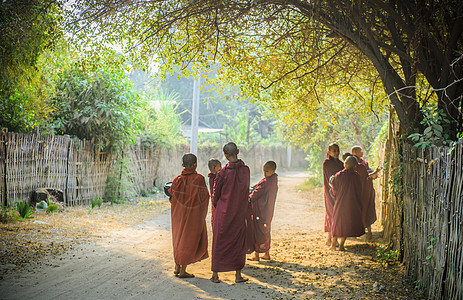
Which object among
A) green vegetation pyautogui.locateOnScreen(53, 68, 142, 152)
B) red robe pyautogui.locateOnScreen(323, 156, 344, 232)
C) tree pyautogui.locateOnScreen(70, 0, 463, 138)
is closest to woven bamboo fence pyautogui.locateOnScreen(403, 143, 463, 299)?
tree pyautogui.locateOnScreen(70, 0, 463, 138)

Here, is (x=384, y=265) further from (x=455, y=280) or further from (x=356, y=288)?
(x=455, y=280)

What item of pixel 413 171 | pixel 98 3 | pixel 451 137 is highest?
pixel 98 3

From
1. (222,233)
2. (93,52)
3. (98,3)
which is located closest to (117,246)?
(222,233)

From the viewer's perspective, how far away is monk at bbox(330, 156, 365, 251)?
746 centimetres

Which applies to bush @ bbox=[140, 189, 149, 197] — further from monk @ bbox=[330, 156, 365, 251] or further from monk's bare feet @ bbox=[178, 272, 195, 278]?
monk's bare feet @ bbox=[178, 272, 195, 278]

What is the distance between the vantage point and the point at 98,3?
20.8 feet

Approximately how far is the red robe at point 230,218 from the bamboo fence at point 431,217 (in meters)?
2.14

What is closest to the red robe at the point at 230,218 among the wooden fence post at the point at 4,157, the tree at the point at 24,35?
the tree at the point at 24,35

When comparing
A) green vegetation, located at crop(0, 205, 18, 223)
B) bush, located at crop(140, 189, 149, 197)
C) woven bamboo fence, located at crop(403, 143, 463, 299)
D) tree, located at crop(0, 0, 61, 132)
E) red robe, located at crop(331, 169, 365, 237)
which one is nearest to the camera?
woven bamboo fence, located at crop(403, 143, 463, 299)

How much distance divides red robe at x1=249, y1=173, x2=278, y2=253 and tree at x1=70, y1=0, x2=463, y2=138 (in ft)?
6.19

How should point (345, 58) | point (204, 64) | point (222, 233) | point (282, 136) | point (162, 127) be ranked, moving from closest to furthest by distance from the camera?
point (222, 233) < point (204, 64) < point (345, 58) < point (162, 127) < point (282, 136)

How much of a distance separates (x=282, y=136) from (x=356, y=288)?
15.2 metres

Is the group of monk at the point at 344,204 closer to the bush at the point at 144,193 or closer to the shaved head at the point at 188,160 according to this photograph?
the shaved head at the point at 188,160

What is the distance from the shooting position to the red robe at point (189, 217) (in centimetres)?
578
